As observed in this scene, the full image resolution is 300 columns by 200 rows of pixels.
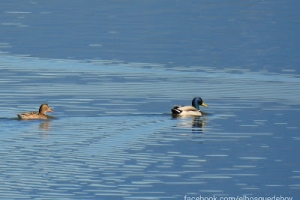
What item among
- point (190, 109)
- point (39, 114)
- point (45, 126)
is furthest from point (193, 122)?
point (45, 126)

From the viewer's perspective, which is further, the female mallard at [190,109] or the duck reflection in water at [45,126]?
the female mallard at [190,109]

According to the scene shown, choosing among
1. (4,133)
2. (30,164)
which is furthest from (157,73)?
(30,164)

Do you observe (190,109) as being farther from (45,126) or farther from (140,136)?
(45,126)

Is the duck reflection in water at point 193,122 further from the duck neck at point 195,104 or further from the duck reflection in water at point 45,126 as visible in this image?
the duck reflection in water at point 45,126

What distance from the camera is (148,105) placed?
29.2 metres

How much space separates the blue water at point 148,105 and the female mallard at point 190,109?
20 centimetres

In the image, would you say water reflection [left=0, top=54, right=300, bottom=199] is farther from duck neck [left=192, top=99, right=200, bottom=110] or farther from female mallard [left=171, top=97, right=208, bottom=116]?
duck neck [left=192, top=99, right=200, bottom=110]

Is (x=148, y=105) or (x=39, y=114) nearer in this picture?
(x=39, y=114)

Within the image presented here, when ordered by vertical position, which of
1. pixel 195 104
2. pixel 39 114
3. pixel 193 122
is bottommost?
pixel 39 114

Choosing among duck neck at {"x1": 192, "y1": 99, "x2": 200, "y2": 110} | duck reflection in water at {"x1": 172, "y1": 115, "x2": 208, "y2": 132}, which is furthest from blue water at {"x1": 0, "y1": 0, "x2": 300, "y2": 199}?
duck neck at {"x1": 192, "y1": 99, "x2": 200, "y2": 110}

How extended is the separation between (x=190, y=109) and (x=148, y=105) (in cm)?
128

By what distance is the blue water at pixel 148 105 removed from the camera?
20.8 metres

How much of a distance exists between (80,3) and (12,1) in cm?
359

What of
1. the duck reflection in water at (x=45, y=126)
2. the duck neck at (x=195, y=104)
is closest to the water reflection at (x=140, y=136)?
the duck reflection in water at (x=45, y=126)
